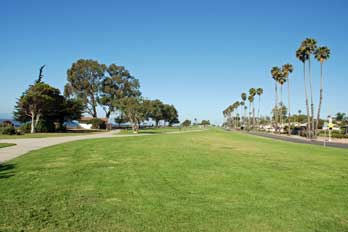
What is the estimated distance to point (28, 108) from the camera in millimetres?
41250

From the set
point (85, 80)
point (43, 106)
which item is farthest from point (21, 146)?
point (85, 80)

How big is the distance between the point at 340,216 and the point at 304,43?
159ft

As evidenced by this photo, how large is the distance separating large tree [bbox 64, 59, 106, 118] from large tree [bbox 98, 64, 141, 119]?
5.77 feet

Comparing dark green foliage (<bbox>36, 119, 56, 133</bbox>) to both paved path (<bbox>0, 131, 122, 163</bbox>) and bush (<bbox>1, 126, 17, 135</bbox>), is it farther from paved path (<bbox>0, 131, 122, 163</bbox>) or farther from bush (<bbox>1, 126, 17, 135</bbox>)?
paved path (<bbox>0, 131, 122, 163</bbox>)

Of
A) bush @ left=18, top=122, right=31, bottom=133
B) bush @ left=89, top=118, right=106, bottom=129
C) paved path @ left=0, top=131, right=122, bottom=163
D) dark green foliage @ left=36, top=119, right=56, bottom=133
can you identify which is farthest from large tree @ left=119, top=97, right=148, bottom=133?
paved path @ left=0, top=131, right=122, bottom=163

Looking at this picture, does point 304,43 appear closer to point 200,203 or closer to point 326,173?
point 326,173

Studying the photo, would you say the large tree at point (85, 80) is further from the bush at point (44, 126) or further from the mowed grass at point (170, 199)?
the mowed grass at point (170, 199)

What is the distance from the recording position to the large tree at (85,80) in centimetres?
6397

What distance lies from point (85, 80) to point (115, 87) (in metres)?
7.78

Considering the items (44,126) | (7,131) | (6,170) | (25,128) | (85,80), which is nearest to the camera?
(6,170)

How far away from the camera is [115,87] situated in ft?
227

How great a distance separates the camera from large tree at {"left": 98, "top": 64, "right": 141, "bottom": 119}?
67312mm

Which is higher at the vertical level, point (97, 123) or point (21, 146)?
point (97, 123)

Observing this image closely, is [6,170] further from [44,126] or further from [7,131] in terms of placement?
[44,126]
